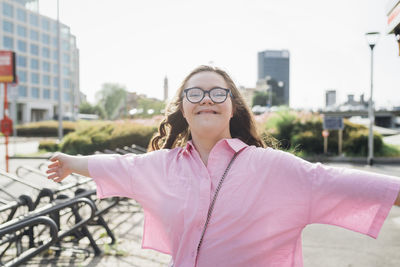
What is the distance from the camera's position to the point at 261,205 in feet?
5.12

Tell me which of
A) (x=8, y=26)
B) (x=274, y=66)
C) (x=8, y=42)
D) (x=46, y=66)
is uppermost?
(x=274, y=66)

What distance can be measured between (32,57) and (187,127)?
7247cm

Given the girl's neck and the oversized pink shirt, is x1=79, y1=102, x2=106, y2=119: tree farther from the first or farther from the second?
the oversized pink shirt

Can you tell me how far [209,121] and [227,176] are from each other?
0.94 feet

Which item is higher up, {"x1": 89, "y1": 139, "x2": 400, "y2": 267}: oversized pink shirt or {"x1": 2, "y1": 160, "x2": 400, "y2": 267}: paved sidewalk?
{"x1": 89, "y1": 139, "x2": 400, "y2": 267}: oversized pink shirt

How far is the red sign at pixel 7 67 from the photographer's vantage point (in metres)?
11.4

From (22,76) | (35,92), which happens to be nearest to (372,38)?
(22,76)

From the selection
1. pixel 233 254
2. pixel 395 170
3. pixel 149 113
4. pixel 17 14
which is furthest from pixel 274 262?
pixel 17 14

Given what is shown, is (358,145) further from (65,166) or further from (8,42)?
(8,42)

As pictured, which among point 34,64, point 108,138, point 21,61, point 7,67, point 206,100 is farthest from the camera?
point 34,64

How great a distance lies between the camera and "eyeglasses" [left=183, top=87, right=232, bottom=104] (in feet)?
5.79

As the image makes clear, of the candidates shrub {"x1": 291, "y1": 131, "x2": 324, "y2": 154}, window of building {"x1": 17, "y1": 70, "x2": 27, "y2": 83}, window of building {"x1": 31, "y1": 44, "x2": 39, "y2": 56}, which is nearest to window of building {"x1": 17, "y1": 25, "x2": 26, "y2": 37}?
window of building {"x1": 31, "y1": 44, "x2": 39, "y2": 56}

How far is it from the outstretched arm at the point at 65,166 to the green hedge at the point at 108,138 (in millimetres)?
13668

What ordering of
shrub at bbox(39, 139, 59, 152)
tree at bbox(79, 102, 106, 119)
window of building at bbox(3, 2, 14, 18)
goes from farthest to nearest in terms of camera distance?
tree at bbox(79, 102, 106, 119)
window of building at bbox(3, 2, 14, 18)
shrub at bbox(39, 139, 59, 152)
